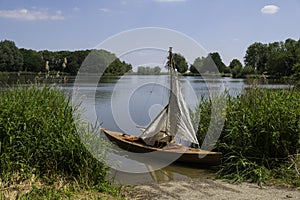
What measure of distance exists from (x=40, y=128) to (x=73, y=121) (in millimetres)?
690

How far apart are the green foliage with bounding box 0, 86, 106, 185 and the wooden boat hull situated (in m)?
3.30

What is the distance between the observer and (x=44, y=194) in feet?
17.9

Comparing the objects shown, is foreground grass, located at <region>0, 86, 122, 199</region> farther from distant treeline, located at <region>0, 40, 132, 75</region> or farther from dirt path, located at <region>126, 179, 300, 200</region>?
distant treeline, located at <region>0, 40, 132, 75</region>

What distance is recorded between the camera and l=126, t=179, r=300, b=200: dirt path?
19.8 ft

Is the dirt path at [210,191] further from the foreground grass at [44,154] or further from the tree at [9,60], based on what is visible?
the tree at [9,60]

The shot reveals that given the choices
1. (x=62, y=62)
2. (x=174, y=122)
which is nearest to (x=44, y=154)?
(x=62, y=62)

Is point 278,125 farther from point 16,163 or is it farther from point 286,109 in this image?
point 16,163

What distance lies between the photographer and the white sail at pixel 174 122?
9.54 meters

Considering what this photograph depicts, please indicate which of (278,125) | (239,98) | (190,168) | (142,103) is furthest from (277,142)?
(142,103)

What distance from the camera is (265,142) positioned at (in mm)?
7656

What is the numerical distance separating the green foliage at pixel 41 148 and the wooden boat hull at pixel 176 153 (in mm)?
3296

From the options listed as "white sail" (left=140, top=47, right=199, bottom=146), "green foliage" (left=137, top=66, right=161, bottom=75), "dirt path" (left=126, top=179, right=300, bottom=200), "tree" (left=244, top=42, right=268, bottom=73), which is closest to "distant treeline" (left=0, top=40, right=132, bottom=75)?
"green foliage" (left=137, top=66, right=161, bottom=75)

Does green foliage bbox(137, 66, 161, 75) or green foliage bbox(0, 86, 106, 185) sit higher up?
green foliage bbox(137, 66, 161, 75)

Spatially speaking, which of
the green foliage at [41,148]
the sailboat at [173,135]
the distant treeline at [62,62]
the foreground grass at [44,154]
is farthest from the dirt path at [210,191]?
the distant treeline at [62,62]
